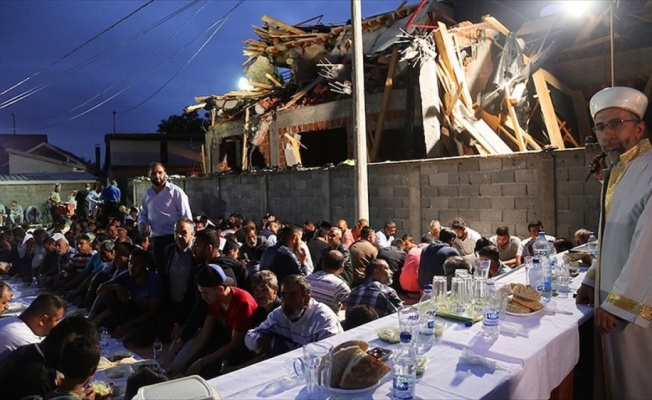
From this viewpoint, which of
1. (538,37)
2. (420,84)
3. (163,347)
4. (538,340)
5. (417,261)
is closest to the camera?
(538,340)

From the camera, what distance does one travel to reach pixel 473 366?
88.7 inches

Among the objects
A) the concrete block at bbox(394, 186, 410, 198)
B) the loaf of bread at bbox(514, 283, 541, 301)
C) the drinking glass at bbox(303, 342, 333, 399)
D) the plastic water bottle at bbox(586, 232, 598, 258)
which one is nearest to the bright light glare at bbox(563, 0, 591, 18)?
the concrete block at bbox(394, 186, 410, 198)

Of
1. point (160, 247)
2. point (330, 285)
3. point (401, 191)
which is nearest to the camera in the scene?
point (330, 285)

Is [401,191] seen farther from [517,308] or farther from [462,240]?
[517,308]

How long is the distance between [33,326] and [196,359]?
138 centimetres

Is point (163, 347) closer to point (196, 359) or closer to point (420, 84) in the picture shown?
point (196, 359)

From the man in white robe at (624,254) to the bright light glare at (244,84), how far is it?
17.3 metres

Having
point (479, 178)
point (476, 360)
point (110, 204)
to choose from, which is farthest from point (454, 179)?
point (110, 204)

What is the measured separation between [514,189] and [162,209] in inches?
229

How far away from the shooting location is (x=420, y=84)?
36.9ft

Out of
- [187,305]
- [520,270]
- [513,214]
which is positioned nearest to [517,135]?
[513,214]

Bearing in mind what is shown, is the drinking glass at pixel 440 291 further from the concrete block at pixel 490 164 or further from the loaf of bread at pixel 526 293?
the concrete block at pixel 490 164

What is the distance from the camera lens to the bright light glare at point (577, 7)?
1061cm

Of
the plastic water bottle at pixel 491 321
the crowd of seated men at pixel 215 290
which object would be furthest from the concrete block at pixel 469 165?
the plastic water bottle at pixel 491 321
